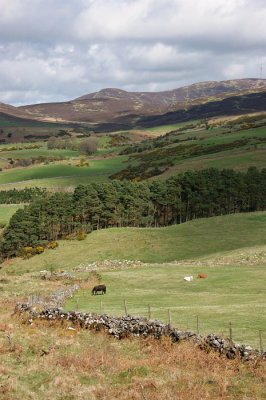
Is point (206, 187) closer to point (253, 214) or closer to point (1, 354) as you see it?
point (253, 214)

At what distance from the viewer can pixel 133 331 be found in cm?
3039

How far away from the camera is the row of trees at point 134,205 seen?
112625 millimetres

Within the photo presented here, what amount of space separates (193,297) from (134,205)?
7571cm

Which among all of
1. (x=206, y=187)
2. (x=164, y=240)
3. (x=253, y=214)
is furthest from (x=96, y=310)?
(x=206, y=187)

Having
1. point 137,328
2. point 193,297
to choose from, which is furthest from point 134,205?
point 137,328

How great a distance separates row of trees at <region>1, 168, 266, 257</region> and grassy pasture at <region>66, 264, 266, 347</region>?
169ft

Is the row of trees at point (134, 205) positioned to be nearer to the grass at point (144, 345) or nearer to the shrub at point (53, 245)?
the shrub at point (53, 245)

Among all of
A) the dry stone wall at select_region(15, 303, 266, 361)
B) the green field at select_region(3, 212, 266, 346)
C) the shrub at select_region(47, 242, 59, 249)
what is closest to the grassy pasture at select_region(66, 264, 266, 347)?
the green field at select_region(3, 212, 266, 346)

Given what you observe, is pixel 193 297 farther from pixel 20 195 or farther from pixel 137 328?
pixel 20 195

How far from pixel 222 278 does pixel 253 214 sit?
50.2 m

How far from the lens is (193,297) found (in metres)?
43.0

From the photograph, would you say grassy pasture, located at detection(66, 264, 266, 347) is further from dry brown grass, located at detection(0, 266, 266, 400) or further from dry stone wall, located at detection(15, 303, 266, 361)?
dry brown grass, located at detection(0, 266, 266, 400)

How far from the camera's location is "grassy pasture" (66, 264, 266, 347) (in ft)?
100

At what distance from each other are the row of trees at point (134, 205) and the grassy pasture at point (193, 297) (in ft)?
169
